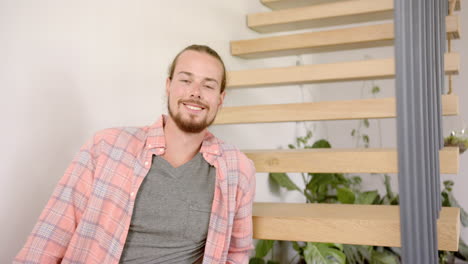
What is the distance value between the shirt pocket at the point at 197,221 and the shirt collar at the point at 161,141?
0.20 meters

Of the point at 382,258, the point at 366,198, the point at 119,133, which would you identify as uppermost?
the point at 119,133

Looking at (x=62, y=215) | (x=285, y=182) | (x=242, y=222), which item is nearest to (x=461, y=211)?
(x=285, y=182)

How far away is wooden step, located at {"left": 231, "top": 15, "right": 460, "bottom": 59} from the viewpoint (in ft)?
8.66

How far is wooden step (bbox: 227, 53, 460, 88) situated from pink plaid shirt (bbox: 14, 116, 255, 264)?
805 millimetres

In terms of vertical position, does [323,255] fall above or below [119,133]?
below

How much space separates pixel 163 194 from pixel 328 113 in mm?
912

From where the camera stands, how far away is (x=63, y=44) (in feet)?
6.01

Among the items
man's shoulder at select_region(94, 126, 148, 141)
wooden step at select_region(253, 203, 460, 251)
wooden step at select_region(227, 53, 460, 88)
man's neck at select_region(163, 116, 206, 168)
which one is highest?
wooden step at select_region(227, 53, 460, 88)

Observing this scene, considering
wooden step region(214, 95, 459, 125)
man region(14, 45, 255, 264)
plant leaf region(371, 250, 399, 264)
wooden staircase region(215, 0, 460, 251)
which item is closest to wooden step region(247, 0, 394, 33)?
wooden staircase region(215, 0, 460, 251)

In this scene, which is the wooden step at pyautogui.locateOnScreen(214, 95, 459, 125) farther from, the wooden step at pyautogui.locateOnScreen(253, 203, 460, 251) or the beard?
the beard

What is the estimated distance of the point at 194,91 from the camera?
1.71 m

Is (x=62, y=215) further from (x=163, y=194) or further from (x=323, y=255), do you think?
(x=323, y=255)

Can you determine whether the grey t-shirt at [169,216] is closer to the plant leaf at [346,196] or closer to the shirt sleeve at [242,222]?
the shirt sleeve at [242,222]

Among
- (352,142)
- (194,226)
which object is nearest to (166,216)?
(194,226)
